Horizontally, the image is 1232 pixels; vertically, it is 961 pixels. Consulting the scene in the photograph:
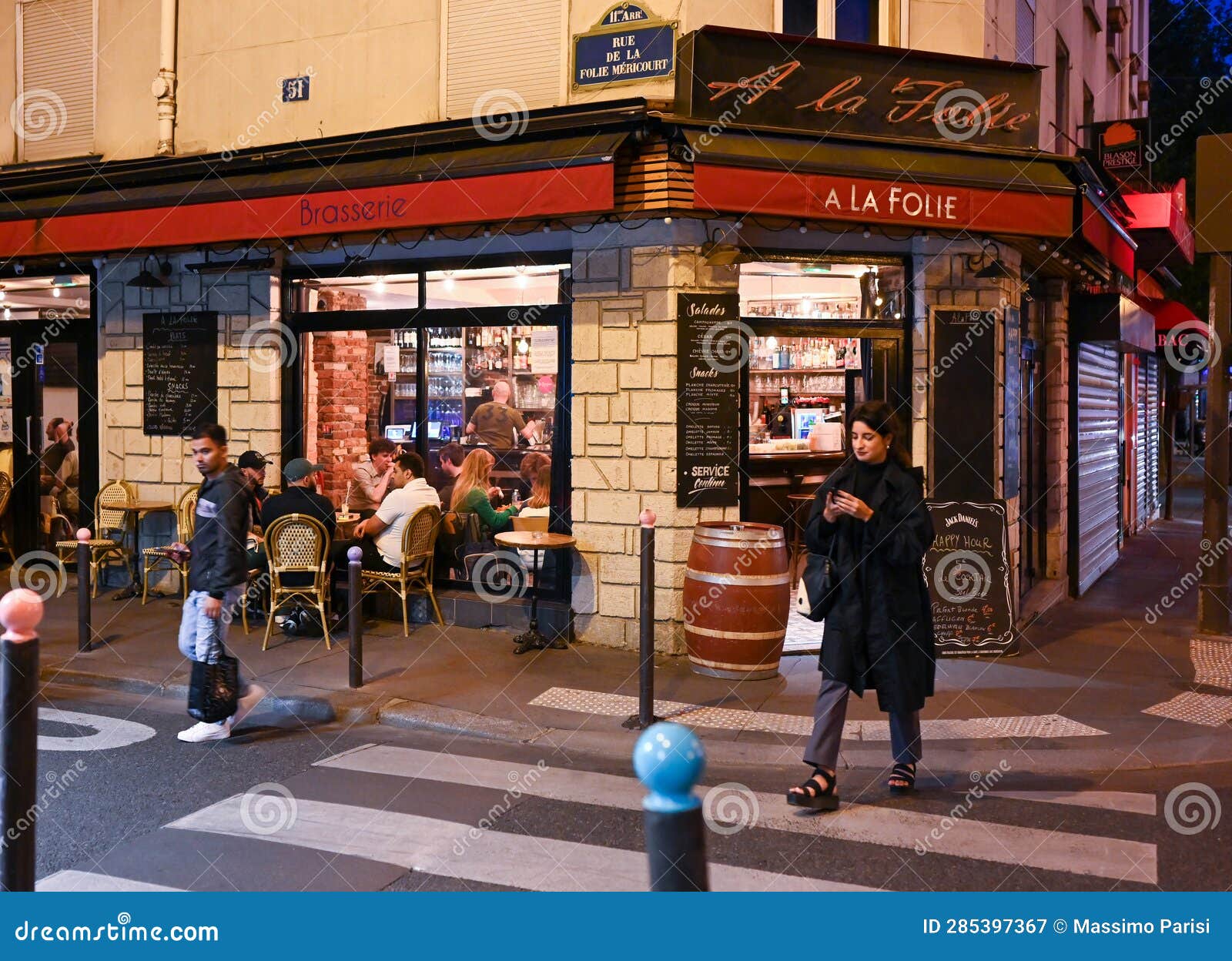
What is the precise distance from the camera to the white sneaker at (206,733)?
6.75 meters

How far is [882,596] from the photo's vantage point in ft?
18.4

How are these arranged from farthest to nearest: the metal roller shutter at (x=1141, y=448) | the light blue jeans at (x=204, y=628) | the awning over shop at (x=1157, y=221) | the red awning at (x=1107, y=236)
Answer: the metal roller shutter at (x=1141, y=448) → the awning over shop at (x=1157, y=221) → the red awning at (x=1107, y=236) → the light blue jeans at (x=204, y=628)

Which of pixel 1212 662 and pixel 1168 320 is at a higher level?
pixel 1168 320

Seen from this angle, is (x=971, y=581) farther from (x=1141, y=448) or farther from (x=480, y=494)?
(x=1141, y=448)

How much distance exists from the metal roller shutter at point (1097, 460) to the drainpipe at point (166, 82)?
396 inches

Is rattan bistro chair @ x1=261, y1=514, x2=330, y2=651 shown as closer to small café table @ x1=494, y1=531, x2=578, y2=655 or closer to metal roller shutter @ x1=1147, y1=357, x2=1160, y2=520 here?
small café table @ x1=494, y1=531, x2=578, y2=655

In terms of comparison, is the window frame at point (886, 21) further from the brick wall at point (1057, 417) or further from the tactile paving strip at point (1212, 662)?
the tactile paving strip at point (1212, 662)

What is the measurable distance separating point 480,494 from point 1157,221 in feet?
30.0

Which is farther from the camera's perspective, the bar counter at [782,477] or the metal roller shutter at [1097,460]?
the metal roller shutter at [1097,460]

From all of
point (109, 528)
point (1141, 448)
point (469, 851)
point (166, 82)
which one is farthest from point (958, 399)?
point (1141, 448)

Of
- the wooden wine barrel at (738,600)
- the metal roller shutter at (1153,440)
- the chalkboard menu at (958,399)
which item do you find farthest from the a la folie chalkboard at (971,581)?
the metal roller shutter at (1153,440)

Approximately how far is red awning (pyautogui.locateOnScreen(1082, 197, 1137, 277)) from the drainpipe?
871 cm

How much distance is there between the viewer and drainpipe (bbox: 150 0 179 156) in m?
11.0

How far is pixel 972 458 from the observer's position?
30.9ft
